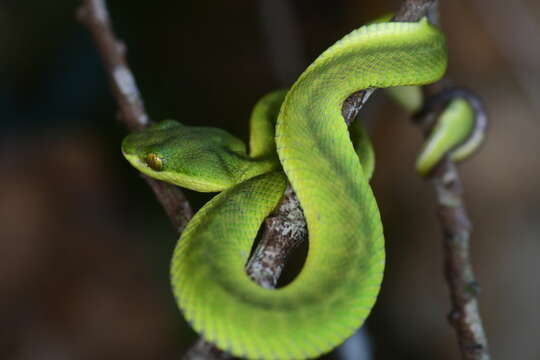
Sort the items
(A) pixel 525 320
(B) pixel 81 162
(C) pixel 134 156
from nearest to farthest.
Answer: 1. (C) pixel 134 156
2. (A) pixel 525 320
3. (B) pixel 81 162

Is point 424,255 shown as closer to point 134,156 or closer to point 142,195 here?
point 142,195

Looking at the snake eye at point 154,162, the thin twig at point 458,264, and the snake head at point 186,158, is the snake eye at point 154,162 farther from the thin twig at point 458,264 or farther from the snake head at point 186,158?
the thin twig at point 458,264

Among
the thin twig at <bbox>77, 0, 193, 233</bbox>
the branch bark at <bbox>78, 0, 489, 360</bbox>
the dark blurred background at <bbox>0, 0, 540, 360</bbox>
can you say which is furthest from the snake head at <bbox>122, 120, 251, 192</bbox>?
the dark blurred background at <bbox>0, 0, 540, 360</bbox>

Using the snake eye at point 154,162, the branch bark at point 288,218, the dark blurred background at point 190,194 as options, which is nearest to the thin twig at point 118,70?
the branch bark at point 288,218

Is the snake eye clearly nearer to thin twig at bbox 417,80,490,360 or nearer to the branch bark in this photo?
the branch bark

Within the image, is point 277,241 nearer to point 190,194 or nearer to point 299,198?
point 299,198

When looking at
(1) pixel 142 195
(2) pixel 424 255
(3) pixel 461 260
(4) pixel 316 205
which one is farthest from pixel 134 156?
(2) pixel 424 255
